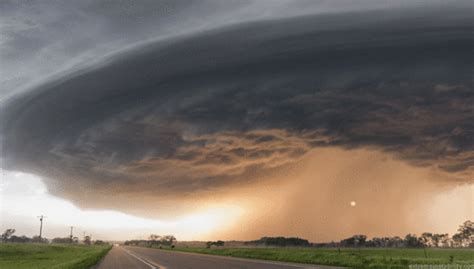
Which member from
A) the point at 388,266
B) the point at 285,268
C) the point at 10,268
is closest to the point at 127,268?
the point at 285,268

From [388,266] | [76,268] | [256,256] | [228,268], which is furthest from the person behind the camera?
[256,256]

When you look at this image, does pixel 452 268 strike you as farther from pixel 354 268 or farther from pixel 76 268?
pixel 76 268

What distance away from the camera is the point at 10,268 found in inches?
2975

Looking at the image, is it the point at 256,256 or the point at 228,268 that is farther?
the point at 256,256

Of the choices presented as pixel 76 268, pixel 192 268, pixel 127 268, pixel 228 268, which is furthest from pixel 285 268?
pixel 76 268

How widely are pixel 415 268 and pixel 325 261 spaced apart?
13800mm

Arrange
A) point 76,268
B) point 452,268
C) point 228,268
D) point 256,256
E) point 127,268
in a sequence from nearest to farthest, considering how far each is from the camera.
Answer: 1. point 452,268
2. point 228,268
3. point 127,268
4. point 76,268
5. point 256,256

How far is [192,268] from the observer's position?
42188 millimetres

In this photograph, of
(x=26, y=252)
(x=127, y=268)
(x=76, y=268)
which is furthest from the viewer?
(x=26, y=252)

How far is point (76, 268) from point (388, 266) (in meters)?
33.4

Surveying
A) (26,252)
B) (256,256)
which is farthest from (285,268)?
(26,252)

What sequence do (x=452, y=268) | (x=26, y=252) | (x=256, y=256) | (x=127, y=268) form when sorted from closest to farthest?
(x=452, y=268)
(x=127, y=268)
(x=256, y=256)
(x=26, y=252)

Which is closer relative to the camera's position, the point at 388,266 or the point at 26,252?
the point at 388,266

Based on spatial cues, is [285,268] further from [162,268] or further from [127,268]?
[127,268]
